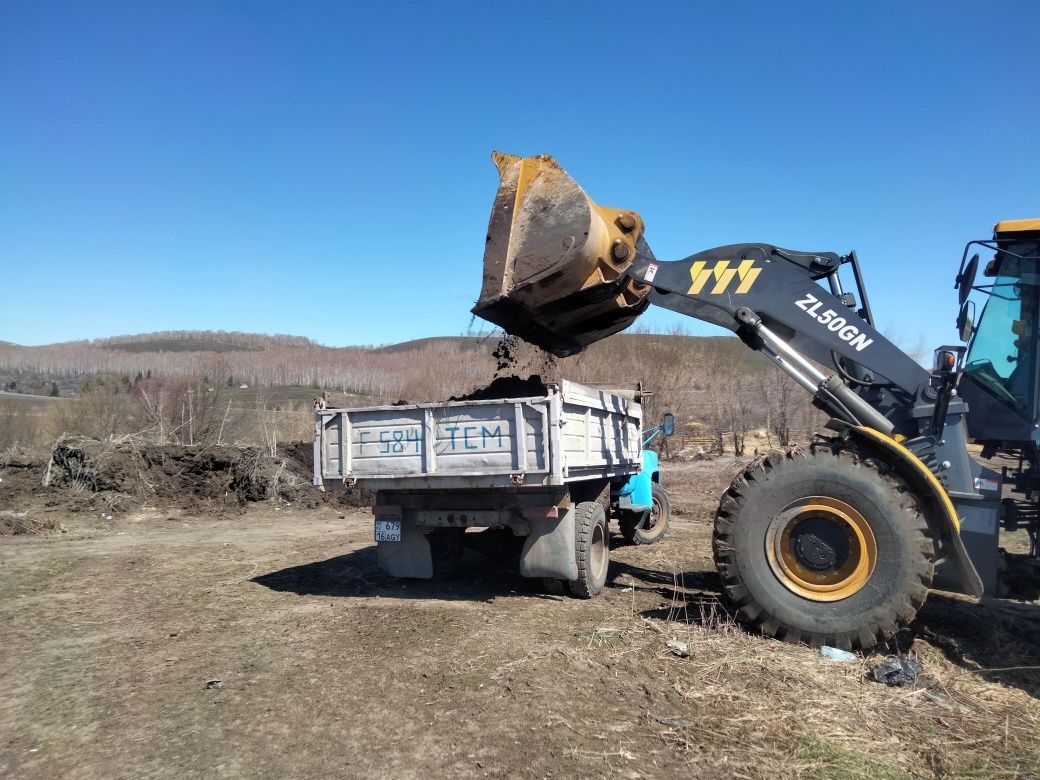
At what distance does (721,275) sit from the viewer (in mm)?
5738

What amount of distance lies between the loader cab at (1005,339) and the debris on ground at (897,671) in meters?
2.00

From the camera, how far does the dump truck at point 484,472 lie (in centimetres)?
590

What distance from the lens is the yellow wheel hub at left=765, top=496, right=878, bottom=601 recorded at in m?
4.81

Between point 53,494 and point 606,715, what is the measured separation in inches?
537

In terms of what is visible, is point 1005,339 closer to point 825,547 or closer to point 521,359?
point 825,547

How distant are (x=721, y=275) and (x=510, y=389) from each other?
2.34 metres

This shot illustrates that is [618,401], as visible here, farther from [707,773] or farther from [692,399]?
[692,399]

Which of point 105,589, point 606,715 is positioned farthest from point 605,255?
point 105,589

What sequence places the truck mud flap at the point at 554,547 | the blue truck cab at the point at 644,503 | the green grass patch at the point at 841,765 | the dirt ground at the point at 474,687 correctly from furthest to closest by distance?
the blue truck cab at the point at 644,503 < the truck mud flap at the point at 554,547 < the dirt ground at the point at 474,687 < the green grass patch at the point at 841,765

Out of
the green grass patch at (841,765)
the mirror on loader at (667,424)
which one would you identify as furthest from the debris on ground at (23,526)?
Result: the green grass patch at (841,765)

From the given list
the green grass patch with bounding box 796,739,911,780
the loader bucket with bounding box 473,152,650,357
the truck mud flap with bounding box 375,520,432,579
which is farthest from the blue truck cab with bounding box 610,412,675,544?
the green grass patch with bounding box 796,739,911,780

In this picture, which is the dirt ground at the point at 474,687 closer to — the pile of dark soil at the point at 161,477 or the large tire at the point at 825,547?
the large tire at the point at 825,547

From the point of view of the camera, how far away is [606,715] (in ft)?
12.8

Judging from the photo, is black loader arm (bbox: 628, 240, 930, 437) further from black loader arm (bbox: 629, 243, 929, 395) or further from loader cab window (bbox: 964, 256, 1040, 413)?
loader cab window (bbox: 964, 256, 1040, 413)
